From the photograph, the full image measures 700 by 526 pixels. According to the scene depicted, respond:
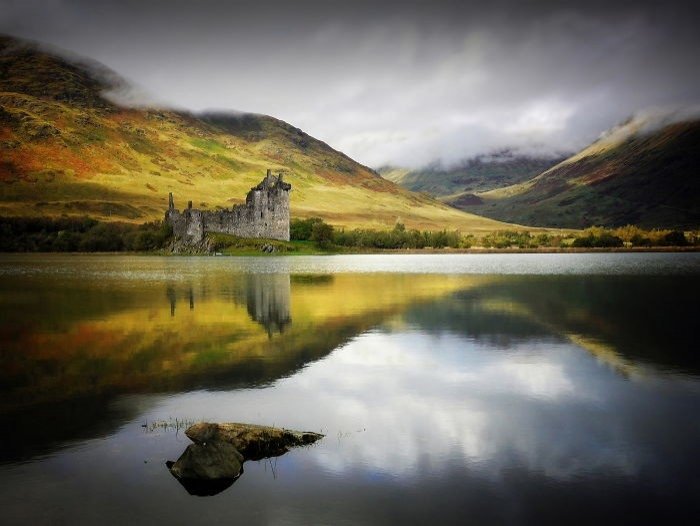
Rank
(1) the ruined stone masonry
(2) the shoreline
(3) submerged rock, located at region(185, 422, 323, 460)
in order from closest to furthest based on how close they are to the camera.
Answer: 1. (3) submerged rock, located at region(185, 422, 323, 460)
2. (2) the shoreline
3. (1) the ruined stone masonry

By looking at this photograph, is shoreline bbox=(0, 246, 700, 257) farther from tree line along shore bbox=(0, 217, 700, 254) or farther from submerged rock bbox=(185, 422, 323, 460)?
submerged rock bbox=(185, 422, 323, 460)

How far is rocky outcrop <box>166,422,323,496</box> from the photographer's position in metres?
10.6

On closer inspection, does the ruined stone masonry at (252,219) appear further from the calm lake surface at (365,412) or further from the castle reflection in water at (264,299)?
the calm lake surface at (365,412)

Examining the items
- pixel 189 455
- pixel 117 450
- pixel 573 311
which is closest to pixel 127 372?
pixel 117 450

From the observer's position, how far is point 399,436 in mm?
12648

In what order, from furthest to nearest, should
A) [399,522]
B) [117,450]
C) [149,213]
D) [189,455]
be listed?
[149,213] < [117,450] < [189,455] < [399,522]

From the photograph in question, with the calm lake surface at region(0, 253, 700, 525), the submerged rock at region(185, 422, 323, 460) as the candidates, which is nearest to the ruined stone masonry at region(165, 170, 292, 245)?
the calm lake surface at region(0, 253, 700, 525)

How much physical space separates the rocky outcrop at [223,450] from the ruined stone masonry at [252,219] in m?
121

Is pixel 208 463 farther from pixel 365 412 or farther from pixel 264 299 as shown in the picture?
pixel 264 299

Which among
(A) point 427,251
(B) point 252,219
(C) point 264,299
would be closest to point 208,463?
(C) point 264,299

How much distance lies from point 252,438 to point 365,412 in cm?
343

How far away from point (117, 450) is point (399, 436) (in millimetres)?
5369

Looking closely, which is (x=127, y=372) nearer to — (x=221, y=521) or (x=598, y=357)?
(x=221, y=521)

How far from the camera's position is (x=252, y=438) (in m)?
11.8
